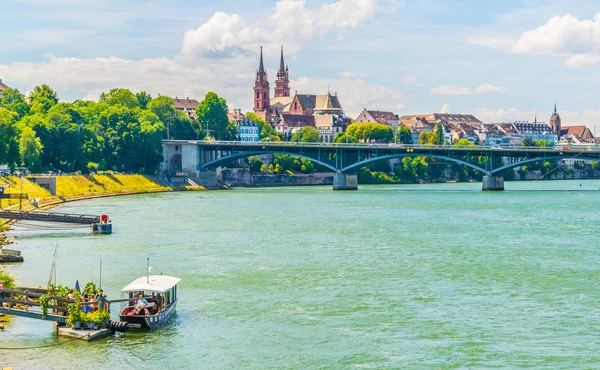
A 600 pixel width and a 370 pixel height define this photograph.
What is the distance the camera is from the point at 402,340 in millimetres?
35812

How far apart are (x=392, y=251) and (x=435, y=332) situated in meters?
25.2

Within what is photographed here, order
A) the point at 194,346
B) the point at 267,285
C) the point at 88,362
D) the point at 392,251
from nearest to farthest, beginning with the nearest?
the point at 88,362 < the point at 194,346 < the point at 267,285 < the point at 392,251

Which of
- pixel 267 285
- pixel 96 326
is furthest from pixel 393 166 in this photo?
pixel 96 326

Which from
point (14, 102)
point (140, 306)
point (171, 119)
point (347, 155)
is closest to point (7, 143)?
point (14, 102)

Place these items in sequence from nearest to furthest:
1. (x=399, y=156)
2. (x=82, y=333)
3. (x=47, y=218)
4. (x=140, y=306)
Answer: (x=82, y=333)
(x=140, y=306)
(x=47, y=218)
(x=399, y=156)

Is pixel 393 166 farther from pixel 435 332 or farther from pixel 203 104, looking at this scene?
pixel 435 332

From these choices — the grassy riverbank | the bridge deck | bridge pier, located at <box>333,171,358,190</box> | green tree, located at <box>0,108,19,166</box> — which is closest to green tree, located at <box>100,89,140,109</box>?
the grassy riverbank

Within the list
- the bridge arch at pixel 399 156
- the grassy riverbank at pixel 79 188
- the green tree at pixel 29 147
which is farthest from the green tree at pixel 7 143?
the bridge arch at pixel 399 156

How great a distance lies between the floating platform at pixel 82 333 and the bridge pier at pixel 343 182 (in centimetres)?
11230

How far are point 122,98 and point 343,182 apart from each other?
53894 mm

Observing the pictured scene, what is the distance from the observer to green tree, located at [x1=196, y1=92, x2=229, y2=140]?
196000 millimetres

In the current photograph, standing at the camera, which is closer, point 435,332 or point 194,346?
point 194,346

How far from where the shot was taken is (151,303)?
37.8 metres

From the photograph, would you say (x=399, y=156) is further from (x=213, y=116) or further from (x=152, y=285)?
(x=152, y=285)
